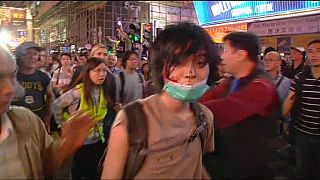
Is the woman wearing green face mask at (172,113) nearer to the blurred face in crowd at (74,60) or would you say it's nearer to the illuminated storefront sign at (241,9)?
the blurred face in crowd at (74,60)

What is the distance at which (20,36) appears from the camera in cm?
362

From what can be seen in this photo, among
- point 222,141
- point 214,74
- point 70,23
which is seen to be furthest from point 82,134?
point 70,23

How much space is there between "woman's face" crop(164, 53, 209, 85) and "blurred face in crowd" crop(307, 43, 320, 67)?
220cm

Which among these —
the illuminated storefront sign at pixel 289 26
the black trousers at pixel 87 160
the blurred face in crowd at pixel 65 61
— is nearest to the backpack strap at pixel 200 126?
the black trousers at pixel 87 160

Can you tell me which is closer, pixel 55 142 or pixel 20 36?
pixel 55 142

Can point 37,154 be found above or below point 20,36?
below

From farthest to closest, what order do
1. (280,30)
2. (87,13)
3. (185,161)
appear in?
(280,30) → (87,13) → (185,161)

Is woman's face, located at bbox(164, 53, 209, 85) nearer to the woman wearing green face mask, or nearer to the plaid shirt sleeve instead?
the woman wearing green face mask

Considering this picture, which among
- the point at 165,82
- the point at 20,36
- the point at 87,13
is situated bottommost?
the point at 165,82

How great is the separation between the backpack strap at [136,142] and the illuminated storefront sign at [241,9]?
5.55 meters

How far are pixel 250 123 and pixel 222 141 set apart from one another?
0.20 metres

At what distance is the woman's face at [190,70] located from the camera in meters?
1.38

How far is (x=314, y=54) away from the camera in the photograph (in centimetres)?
330

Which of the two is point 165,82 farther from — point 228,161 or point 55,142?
point 228,161
